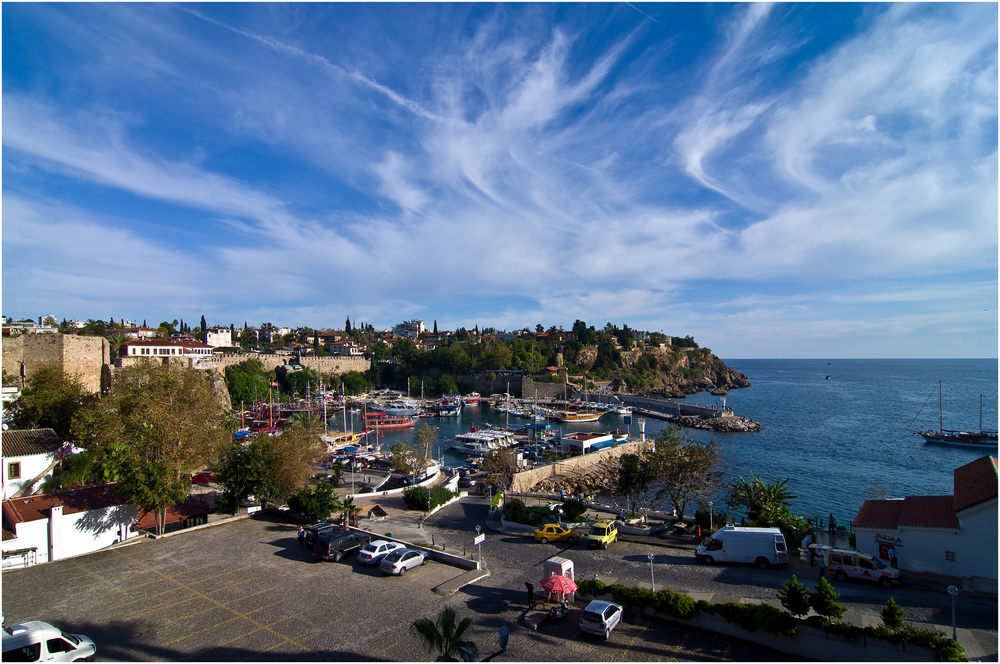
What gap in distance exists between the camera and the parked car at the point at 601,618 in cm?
981

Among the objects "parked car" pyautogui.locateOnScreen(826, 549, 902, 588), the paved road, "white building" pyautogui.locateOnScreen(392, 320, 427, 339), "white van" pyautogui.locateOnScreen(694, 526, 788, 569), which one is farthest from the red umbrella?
"white building" pyautogui.locateOnScreen(392, 320, 427, 339)

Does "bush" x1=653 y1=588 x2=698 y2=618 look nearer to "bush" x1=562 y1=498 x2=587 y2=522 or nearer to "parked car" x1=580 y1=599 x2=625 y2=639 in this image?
"parked car" x1=580 y1=599 x2=625 y2=639

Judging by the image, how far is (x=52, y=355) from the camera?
3688 cm

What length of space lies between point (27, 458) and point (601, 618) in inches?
918

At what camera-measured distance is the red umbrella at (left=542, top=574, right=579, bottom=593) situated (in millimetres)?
10938

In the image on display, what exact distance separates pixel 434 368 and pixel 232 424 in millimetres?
65440

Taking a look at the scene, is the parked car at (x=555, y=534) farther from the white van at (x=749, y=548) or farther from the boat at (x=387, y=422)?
the boat at (x=387, y=422)

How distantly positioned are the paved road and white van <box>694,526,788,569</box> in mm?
385

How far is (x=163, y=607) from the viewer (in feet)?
37.6

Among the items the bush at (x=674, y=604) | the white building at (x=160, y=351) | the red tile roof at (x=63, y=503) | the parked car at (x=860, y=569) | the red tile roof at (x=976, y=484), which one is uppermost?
the white building at (x=160, y=351)

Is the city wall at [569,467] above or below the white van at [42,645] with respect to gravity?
below

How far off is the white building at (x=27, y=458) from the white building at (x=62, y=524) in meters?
4.98

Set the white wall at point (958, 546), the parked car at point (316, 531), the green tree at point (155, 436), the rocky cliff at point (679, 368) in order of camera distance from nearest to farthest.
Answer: the white wall at point (958, 546) → the parked car at point (316, 531) → the green tree at point (155, 436) → the rocky cliff at point (679, 368)

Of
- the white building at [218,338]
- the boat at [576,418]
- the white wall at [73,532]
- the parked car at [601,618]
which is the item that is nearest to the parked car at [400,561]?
the parked car at [601,618]
